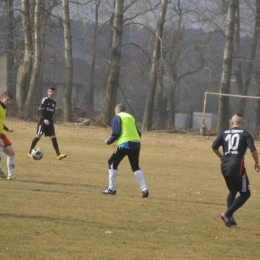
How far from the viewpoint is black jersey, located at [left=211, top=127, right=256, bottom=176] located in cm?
1040

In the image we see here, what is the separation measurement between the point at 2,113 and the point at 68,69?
Answer: 25332 mm

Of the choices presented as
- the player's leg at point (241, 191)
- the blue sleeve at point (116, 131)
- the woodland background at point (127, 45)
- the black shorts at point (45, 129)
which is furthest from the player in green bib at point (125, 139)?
the woodland background at point (127, 45)

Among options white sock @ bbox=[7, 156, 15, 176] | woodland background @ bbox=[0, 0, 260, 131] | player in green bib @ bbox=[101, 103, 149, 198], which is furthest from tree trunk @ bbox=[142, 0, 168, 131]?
player in green bib @ bbox=[101, 103, 149, 198]

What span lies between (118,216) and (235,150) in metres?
2.03

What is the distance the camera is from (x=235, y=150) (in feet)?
34.3

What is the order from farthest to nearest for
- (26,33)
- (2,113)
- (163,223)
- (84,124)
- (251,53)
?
(251,53)
(26,33)
(84,124)
(2,113)
(163,223)

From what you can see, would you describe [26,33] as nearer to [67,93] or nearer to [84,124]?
[67,93]

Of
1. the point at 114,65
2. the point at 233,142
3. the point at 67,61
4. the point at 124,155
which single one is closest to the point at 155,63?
the point at 114,65

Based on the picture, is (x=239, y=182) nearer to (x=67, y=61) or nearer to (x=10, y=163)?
(x=10, y=163)

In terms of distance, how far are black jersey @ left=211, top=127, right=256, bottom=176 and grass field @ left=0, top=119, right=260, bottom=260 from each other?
2.81 ft

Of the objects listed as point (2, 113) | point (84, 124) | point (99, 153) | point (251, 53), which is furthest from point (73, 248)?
point (251, 53)

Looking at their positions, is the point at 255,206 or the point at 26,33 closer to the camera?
the point at 255,206

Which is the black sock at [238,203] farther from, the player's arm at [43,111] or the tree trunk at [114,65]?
the tree trunk at [114,65]

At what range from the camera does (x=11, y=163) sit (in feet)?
48.6
